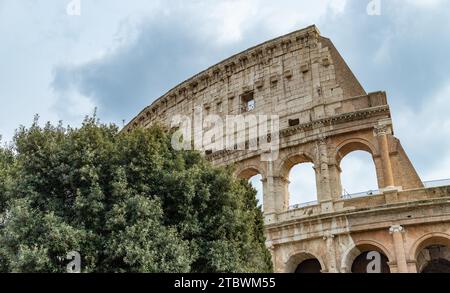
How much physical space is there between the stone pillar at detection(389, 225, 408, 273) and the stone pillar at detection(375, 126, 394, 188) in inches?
75.5

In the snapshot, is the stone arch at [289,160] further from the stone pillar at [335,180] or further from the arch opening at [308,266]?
the arch opening at [308,266]

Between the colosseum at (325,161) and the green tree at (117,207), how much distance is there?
5351 mm

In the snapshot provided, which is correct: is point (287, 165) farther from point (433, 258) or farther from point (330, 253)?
point (433, 258)

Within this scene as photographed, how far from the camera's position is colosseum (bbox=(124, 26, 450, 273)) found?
18594mm

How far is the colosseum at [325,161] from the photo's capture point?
61.0 ft

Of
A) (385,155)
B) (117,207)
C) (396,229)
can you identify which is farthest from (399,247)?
(117,207)

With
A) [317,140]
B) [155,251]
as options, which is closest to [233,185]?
[155,251]

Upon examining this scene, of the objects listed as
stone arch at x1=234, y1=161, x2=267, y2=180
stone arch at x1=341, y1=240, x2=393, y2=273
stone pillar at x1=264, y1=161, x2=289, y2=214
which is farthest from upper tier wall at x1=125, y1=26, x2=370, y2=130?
stone arch at x1=341, y1=240, x2=393, y2=273

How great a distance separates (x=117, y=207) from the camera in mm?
10539

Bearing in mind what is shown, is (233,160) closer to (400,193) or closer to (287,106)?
(287,106)

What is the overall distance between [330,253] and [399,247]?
8.61 ft

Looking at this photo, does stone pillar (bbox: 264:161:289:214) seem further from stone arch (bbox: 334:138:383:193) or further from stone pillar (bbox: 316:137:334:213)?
stone arch (bbox: 334:138:383:193)
